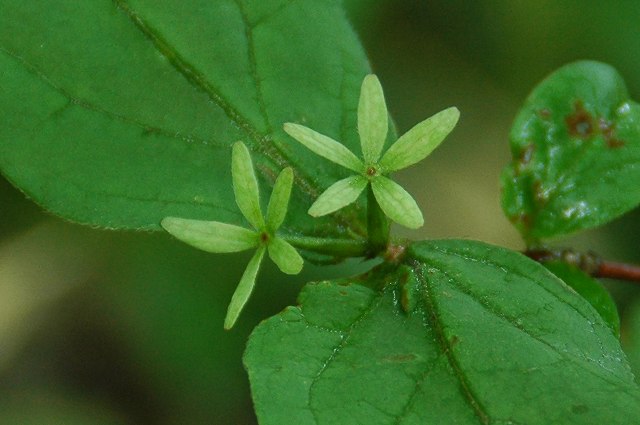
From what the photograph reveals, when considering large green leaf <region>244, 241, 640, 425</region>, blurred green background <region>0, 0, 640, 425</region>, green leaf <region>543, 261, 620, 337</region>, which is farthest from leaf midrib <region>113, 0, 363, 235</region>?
blurred green background <region>0, 0, 640, 425</region>

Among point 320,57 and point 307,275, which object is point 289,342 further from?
point 307,275

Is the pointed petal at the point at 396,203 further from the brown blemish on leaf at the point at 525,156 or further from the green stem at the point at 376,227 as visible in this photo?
the brown blemish on leaf at the point at 525,156

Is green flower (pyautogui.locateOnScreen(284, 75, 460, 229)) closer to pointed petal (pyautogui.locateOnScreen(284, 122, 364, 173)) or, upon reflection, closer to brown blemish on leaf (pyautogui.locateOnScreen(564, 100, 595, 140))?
pointed petal (pyautogui.locateOnScreen(284, 122, 364, 173))

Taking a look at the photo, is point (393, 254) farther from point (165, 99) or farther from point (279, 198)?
point (165, 99)

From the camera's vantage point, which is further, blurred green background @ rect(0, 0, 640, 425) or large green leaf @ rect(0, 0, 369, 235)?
blurred green background @ rect(0, 0, 640, 425)

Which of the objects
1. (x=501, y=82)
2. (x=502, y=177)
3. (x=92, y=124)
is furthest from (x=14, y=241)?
(x=501, y=82)

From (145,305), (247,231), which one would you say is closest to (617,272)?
(247,231)
